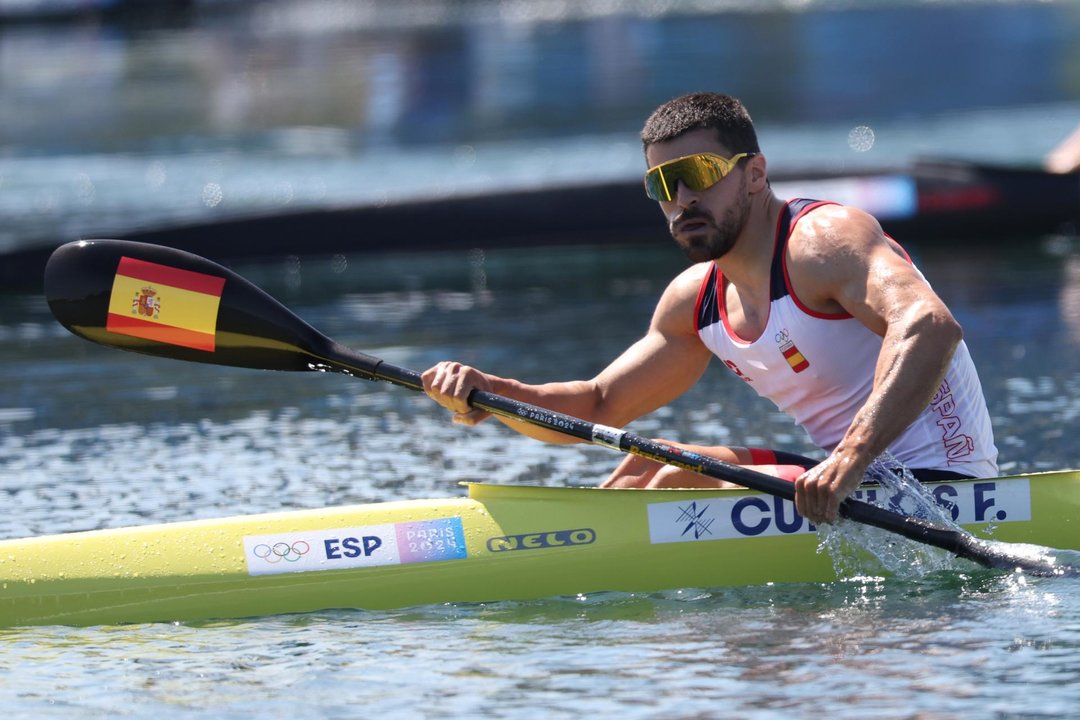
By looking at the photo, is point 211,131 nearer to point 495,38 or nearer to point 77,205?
point 77,205

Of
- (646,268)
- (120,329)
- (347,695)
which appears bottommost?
(347,695)

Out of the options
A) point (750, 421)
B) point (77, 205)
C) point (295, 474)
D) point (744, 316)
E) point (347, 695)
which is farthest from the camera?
point (77, 205)

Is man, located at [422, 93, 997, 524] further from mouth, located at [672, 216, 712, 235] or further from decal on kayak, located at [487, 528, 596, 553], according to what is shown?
decal on kayak, located at [487, 528, 596, 553]

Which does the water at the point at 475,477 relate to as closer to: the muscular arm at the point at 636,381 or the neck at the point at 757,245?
the muscular arm at the point at 636,381

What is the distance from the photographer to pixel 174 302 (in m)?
6.48

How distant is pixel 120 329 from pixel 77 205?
13.1 m

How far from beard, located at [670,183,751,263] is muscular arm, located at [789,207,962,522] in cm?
33

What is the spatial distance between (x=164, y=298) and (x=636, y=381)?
1.86 metres

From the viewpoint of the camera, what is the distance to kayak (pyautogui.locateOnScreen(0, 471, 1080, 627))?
552 centimetres

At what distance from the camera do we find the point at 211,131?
26672 mm

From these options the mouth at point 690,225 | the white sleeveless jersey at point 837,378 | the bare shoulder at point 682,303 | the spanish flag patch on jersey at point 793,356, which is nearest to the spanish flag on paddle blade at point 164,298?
the bare shoulder at point 682,303

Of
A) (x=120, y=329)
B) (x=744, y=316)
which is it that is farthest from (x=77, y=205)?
(x=744, y=316)

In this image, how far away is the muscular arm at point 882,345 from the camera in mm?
5020

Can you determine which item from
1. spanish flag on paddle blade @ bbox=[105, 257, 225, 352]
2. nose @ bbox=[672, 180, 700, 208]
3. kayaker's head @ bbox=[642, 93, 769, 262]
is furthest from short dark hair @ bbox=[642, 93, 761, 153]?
spanish flag on paddle blade @ bbox=[105, 257, 225, 352]
